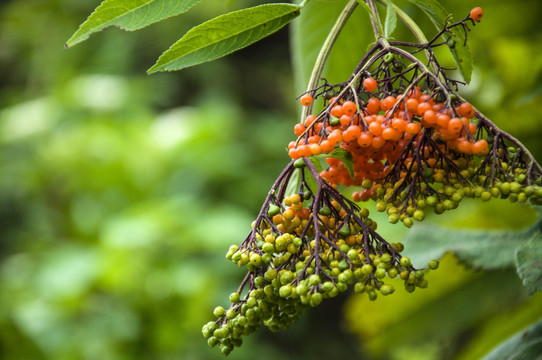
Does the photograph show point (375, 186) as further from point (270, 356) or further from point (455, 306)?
point (270, 356)

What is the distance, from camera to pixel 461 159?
2.41 feet

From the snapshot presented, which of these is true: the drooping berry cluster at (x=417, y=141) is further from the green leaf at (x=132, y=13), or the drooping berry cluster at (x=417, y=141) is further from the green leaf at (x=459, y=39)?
the green leaf at (x=132, y=13)

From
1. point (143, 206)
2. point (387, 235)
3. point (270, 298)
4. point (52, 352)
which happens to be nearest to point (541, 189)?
point (270, 298)

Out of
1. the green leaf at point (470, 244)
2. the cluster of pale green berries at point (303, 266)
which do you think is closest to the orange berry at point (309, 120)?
the cluster of pale green berries at point (303, 266)

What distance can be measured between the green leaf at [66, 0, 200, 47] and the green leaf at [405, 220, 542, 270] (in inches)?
28.6

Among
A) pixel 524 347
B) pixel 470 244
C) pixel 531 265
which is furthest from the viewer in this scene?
pixel 470 244

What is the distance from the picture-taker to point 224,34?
2.69 feet

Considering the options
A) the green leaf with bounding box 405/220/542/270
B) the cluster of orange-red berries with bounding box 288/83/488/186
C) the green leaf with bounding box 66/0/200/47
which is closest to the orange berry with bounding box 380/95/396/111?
the cluster of orange-red berries with bounding box 288/83/488/186

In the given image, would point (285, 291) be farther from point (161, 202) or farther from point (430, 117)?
point (161, 202)

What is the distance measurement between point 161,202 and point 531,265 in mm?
3190

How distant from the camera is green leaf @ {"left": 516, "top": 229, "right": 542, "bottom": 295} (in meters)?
0.74

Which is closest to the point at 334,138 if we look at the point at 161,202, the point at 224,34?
the point at 224,34

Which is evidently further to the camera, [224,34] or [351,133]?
[224,34]

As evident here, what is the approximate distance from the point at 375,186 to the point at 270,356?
12.0 feet
